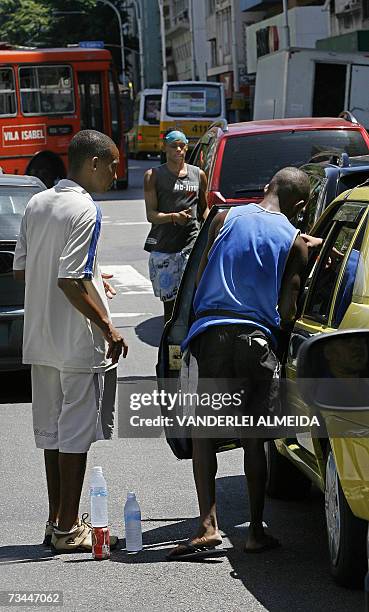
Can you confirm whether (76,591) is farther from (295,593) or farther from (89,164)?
(89,164)

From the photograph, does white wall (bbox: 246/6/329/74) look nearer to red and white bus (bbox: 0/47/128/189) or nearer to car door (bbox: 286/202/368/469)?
red and white bus (bbox: 0/47/128/189)

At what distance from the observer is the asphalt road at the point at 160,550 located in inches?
227

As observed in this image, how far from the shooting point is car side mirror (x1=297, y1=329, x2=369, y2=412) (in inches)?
148

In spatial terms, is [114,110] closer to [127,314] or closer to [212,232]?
[127,314]

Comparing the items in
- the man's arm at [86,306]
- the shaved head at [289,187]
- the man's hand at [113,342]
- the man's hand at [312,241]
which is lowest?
the man's hand at [113,342]

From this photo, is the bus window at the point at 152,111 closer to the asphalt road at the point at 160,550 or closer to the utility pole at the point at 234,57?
the utility pole at the point at 234,57

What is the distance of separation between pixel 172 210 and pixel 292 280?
525 centimetres

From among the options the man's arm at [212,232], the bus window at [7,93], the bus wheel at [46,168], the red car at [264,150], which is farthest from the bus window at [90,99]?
the man's arm at [212,232]

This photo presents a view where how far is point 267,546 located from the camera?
6465 mm

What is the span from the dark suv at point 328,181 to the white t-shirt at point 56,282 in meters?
1.70

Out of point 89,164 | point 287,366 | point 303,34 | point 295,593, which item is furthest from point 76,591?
point 303,34

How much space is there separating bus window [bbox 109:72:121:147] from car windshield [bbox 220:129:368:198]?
2110 cm

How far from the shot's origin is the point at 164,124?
160 ft

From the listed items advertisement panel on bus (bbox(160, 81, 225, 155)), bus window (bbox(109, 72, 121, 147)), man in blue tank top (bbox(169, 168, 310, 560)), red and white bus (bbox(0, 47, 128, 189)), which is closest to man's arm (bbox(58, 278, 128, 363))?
man in blue tank top (bbox(169, 168, 310, 560))
